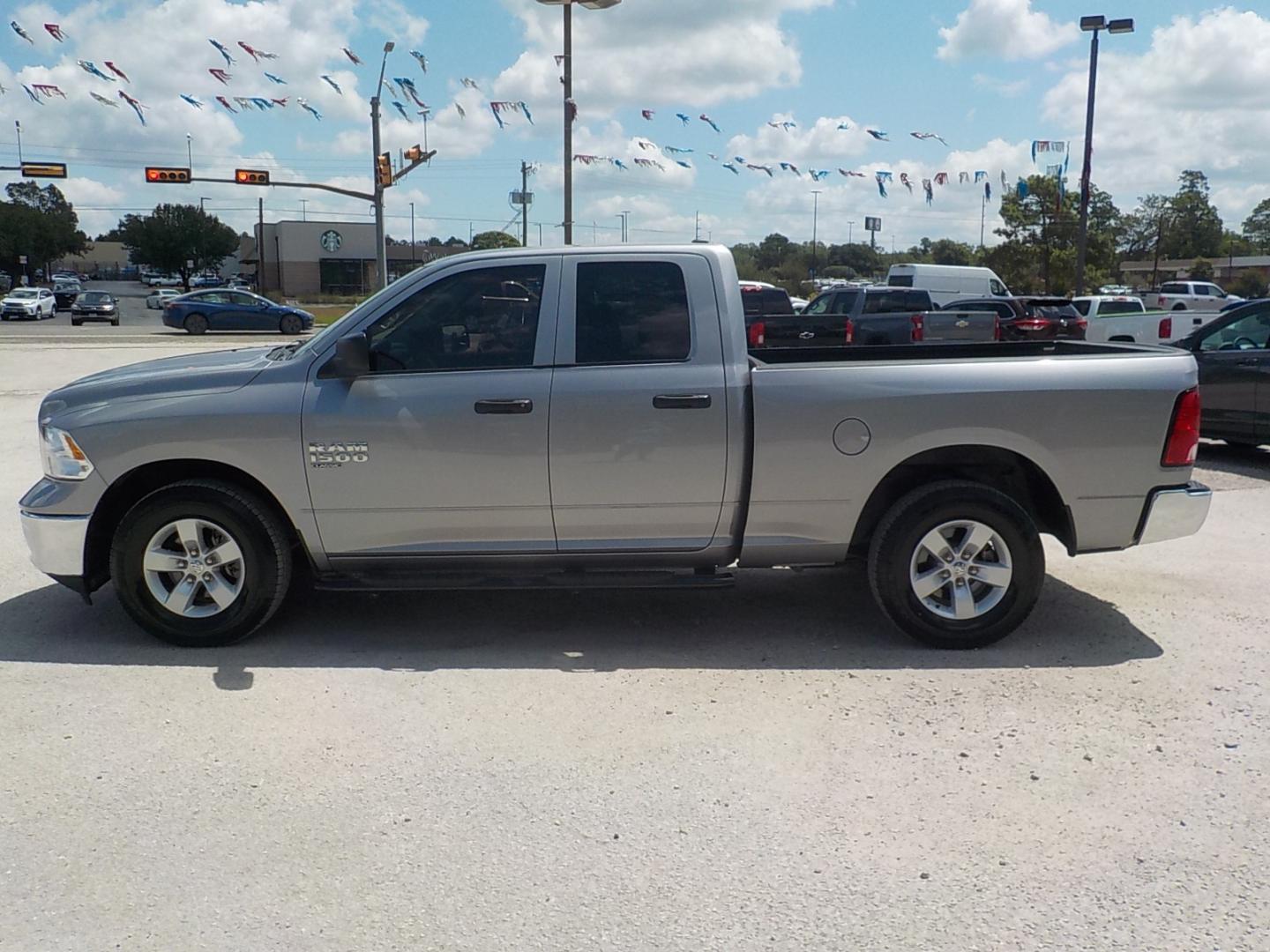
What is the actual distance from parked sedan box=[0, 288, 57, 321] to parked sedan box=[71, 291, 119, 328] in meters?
Answer: 4.59

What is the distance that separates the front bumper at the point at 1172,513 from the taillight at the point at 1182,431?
155mm

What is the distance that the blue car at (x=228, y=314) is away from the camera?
119 feet

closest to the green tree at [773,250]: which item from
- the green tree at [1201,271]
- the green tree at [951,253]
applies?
the green tree at [951,253]

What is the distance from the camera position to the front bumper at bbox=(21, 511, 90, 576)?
5.41m

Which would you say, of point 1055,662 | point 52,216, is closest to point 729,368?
point 1055,662

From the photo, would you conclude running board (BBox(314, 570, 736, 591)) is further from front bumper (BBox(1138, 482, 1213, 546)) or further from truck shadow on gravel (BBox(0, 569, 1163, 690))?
front bumper (BBox(1138, 482, 1213, 546))

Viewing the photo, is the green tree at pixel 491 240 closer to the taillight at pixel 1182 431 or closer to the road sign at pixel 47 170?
the road sign at pixel 47 170

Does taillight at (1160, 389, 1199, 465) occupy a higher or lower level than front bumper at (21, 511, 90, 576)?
higher

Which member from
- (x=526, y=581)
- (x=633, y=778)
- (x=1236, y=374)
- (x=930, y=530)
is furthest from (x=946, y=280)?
(x=633, y=778)

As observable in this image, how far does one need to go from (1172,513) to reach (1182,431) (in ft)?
1.32

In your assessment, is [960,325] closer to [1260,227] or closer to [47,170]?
[47,170]

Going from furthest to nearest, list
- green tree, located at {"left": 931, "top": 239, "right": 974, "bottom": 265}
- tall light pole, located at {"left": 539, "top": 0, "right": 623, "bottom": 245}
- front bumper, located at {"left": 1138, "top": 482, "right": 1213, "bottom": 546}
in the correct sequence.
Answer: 1. green tree, located at {"left": 931, "top": 239, "right": 974, "bottom": 265}
2. tall light pole, located at {"left": 539, "top": 0, "right": 623, "bottom": 245}
3. front bumper, located at {"left": 1138, "top": 482, "right": 1213, "bottom": 546}

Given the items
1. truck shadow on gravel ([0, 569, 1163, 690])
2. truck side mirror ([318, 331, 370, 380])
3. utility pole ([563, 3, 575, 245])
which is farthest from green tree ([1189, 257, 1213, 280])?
truck side mirror ([318, 331, 370, 380])

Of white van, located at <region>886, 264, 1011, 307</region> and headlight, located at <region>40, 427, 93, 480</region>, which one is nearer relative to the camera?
headlight, located at <region>40, 427, 93, 480</region>
